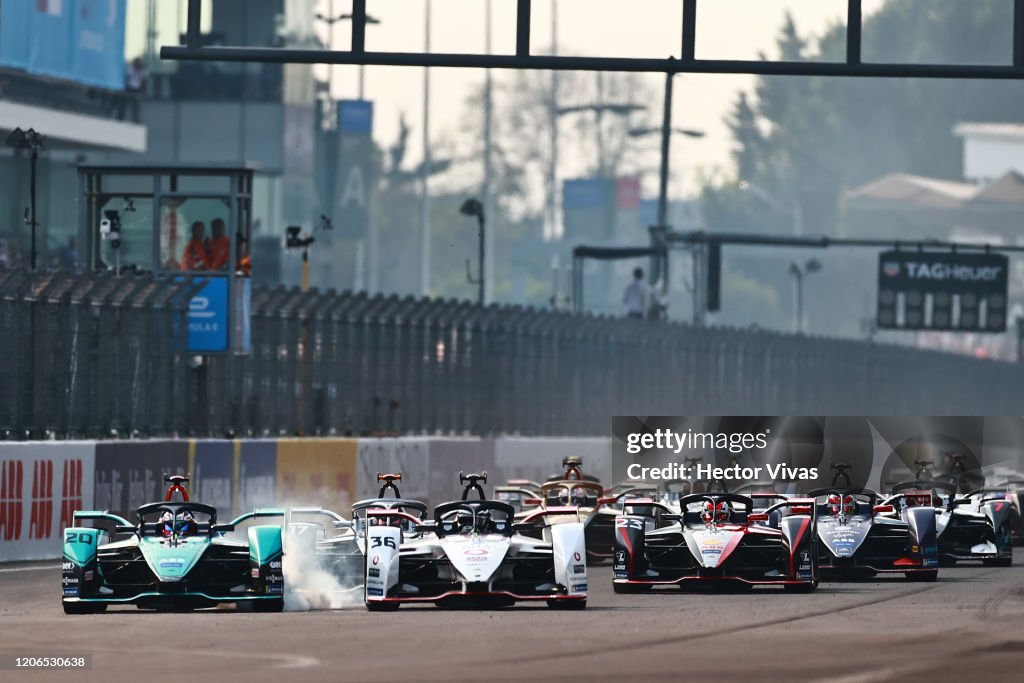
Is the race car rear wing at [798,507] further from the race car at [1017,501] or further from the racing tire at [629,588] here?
the race car at [1017,501]

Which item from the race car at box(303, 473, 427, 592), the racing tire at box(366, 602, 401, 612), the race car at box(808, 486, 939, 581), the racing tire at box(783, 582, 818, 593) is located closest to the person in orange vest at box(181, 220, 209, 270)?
the race car at box(808, 486, 939, 581)

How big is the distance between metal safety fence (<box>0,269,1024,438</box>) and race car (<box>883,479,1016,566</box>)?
7426mm

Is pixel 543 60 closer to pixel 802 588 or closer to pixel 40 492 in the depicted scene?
pixel 802 588

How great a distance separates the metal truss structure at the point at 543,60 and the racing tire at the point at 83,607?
15.8 ft

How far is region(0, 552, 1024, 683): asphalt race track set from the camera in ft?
42.2

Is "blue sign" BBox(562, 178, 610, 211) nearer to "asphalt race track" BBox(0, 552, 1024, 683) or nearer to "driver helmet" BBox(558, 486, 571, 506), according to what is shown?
"driver helmet" BBox(558, 486, 571, 506)

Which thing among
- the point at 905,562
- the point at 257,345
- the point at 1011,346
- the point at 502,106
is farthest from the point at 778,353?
the point at 502,106

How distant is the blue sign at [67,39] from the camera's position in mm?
53281

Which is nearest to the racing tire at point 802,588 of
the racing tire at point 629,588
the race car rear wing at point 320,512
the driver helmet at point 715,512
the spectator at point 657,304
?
the driver helmet at point 715,512

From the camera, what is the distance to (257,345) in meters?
29.1

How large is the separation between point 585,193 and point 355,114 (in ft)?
160

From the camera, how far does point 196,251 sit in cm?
2936

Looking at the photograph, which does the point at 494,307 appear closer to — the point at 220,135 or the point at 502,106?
the point at 220,135

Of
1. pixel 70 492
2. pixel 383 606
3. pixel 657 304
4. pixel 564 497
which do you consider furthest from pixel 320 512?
pixel 657 304
